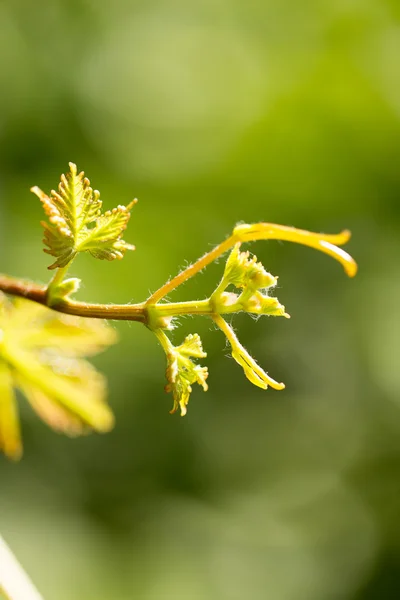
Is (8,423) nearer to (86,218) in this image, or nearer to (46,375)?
(46,375)

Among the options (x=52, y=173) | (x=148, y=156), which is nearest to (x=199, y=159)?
(x=148, y=156)

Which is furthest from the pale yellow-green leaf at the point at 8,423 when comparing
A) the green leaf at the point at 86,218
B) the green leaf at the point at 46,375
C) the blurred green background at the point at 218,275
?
the blurred green background at the point at 218,275

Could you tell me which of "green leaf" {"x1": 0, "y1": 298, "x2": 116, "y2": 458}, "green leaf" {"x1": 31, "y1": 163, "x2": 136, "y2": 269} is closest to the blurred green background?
"green leaf" {"x1": 0, "y1": 298, "x2": 116, "y2": 458}

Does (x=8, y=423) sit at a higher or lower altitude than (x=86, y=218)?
lower

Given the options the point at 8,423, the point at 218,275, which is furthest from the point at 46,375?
the point at 218,275

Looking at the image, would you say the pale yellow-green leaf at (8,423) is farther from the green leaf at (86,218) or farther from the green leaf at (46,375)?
the green leaf at (86,218)

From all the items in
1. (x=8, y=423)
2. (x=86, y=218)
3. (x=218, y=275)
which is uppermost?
(x=218, y=275)

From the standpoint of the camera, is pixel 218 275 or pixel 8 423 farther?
pixel 218 275
